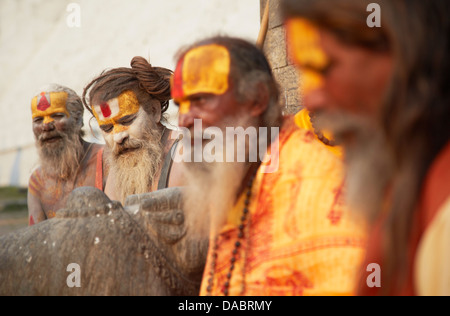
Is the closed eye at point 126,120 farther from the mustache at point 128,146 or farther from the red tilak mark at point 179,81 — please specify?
the red tilak mark at point 179,81

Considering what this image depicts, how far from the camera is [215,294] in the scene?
1908 mm

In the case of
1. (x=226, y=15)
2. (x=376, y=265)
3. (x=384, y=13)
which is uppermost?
(x=226, y=15)

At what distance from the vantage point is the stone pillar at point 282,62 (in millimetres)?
4383

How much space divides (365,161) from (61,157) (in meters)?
3.55

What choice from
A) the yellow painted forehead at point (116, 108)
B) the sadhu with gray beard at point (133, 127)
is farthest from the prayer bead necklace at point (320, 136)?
the yellow painted forehead at point (116, 108)

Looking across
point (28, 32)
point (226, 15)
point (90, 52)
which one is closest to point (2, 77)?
point (28, 32)

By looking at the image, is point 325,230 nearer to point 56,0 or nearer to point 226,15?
point 226,15

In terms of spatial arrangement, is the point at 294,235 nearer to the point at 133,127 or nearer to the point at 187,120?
the point at 187,120

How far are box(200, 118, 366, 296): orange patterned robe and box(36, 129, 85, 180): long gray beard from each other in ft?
8.53

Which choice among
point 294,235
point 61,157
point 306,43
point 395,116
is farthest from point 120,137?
point 395,116

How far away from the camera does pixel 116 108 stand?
3.73 meters

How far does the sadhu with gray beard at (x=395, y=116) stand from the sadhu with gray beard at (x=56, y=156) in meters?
3.31
